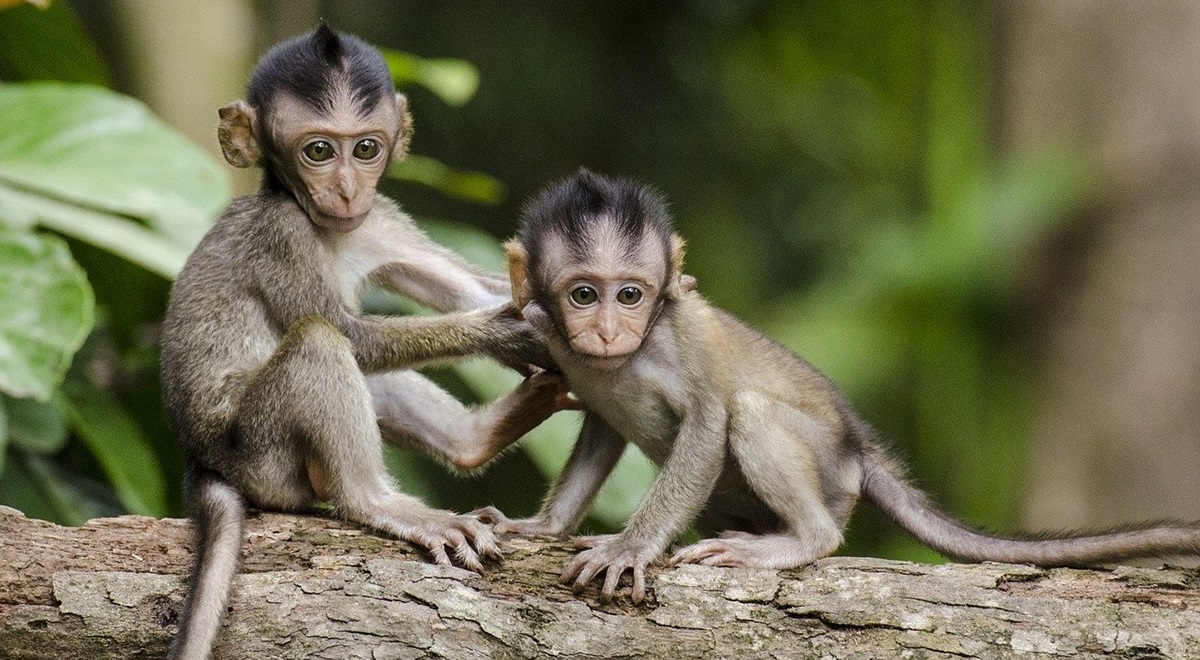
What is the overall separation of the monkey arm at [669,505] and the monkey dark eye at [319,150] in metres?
1.64

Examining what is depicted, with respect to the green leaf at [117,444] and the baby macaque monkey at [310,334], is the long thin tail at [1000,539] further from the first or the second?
the green leaf at [117,444]

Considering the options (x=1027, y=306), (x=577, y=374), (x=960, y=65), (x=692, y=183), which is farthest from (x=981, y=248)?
(x=577, y=374)

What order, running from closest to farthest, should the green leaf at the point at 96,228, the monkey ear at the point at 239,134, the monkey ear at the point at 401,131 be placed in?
the monkey ear at the point at 239,134 → the monkey ear at the point at 401,131 → the green leaf at the point at 96,228

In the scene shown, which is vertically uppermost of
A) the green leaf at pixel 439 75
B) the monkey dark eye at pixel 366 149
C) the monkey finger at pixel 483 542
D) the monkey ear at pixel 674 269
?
the green leaf at pixel 439 75

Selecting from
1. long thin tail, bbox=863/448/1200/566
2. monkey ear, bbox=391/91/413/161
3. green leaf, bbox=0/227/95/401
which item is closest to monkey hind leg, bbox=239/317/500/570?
monkey ear, bbox=391/91/413/161

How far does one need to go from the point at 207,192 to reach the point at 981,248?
6251mm

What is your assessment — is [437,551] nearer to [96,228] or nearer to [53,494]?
[96,228]

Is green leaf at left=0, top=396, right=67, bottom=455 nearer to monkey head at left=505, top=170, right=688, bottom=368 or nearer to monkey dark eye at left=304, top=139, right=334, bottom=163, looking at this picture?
monkey dark eye at left=304, top=139, right=334, bottom=163

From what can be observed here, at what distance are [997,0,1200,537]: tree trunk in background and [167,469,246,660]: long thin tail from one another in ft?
19.2

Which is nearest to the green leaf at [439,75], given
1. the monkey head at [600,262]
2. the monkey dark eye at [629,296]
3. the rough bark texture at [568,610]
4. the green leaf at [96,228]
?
the green leaf at [96,228]

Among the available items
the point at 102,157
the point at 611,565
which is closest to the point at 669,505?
the point at 611,565

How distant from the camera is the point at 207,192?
20.0 ft

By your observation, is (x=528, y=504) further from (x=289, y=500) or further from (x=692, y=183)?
(x=289, y=500)

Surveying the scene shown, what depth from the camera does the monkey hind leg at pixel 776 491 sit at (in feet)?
14.0
